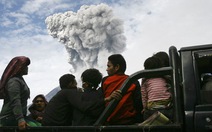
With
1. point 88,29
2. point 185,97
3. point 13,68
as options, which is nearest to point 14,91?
point 13,68

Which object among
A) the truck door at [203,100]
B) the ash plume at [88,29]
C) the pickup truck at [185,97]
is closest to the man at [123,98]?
the pickup truck at [185,97]

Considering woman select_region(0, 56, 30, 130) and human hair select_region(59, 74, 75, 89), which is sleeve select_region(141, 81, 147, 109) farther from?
woman select_region(0, 56, 30, 130)

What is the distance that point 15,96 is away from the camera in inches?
143

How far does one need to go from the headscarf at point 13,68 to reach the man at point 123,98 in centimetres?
128

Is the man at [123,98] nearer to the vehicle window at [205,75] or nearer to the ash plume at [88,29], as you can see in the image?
the vehicle window at [205,75]

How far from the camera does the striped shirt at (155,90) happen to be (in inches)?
114

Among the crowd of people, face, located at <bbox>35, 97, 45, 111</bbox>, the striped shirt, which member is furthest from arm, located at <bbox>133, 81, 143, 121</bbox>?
face, located at <bbox>35, 97, 45, 111</bbox>

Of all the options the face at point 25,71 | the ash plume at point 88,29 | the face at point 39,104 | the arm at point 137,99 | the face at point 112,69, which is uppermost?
the ash plume at point 88,29

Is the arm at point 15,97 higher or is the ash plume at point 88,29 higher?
the ash plume at point 88,29

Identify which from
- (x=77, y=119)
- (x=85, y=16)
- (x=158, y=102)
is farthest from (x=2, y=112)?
(x=85, y=16)

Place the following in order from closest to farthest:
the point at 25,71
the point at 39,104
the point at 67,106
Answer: the point at 67,106 → the point at 25,71 → the point at 39,104

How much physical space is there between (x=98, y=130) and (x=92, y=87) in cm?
83

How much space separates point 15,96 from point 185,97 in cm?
212

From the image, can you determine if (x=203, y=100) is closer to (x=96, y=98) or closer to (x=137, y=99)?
(x=137, y=99)
